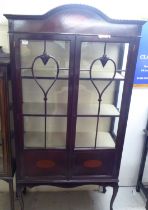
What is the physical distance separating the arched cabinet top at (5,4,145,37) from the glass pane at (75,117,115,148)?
2.32 ft

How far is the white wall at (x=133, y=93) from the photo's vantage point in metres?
1.78

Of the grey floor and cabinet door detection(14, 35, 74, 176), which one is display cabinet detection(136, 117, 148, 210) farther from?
cabinet door detection(14, 35, 74, 176)

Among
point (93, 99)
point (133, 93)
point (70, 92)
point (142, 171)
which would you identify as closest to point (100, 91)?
point (93, 99)

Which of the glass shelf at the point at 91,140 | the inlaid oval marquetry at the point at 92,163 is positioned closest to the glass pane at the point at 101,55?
the glass shelf at the point at 91,140

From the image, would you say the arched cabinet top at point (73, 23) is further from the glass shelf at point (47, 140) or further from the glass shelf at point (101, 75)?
the glass shelf at point (47, 140)

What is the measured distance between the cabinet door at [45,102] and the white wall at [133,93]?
17.6 inches

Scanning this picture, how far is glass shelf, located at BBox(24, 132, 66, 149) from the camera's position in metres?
1.73

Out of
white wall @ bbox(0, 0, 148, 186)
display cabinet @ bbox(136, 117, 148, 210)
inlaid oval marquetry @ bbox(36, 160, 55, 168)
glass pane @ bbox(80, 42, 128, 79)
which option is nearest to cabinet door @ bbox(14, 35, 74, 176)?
inlaid oval marquetry @ bbox(36, 160, 55, 168)

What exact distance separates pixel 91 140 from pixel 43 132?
40 cm

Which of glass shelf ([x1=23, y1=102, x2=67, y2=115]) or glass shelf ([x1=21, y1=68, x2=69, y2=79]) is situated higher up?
glass shelf ([x1=21, y1=68, x2=69, y2=79])

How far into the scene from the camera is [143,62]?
196 cm

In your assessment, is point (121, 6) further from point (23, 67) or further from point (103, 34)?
point (23, 67)

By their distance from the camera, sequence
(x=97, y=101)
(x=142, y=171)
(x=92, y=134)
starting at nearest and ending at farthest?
(x=97, y=101) → (x=92, y=134) → (x=142, y=171)

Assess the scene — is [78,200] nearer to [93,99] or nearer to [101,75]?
[93,99]
